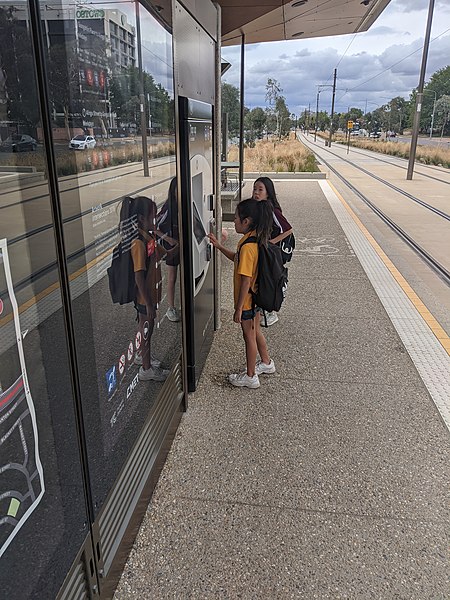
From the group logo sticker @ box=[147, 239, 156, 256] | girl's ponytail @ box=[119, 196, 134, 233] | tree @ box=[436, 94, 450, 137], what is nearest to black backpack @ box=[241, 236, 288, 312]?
logo sticker @ box=[147, 239, 156, 256]

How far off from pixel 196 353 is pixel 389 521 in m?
1.79

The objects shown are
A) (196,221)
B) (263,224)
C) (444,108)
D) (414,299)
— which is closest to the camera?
(263,224)

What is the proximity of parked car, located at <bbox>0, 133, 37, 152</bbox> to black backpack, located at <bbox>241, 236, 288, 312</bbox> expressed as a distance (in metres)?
2.17

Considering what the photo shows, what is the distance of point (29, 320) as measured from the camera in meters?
1.39

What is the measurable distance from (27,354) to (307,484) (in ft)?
6.59

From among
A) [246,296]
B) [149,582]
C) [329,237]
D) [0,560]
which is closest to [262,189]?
[246,296]

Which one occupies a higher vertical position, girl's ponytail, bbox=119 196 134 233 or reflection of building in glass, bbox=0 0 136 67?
reflection of building in glass, bbox=0 0 136 67

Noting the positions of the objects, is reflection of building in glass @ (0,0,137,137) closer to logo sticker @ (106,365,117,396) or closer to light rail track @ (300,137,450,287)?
logo sticker @ (106,365,117,396)

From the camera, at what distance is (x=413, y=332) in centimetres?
500

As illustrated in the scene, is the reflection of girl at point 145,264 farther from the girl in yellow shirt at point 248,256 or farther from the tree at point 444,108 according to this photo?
the tree at point 444,108

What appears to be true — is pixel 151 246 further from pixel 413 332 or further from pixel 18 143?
pixel 413 332

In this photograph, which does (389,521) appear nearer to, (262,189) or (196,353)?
(196,353)

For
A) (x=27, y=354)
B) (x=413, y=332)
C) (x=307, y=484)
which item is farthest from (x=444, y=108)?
(x=27, y=354)

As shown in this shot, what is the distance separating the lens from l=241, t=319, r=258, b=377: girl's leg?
3693 mm
